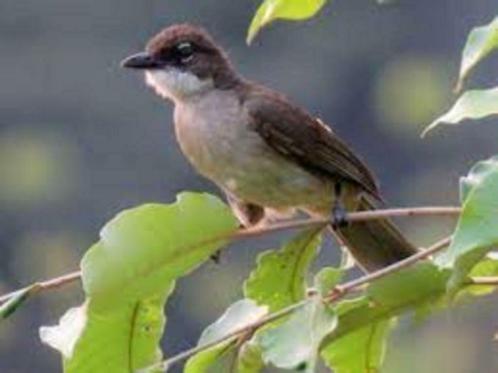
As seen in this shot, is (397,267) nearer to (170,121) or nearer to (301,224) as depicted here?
(301,224)

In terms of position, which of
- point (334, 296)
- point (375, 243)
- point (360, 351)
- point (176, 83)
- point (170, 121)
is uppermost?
point (334, 296)

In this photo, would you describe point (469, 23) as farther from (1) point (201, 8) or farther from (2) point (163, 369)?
(2) point (163, 369)

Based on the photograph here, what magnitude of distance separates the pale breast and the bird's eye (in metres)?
0.12

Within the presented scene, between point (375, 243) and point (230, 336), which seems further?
point (375, 243)

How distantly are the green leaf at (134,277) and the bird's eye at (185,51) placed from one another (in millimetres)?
1363

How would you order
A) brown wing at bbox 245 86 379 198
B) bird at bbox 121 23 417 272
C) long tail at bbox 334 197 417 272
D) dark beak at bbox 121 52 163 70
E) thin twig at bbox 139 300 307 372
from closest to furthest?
thin twig at bbox 139 300 307 372 < long tail at bbox 334 197 417 272 < bird at bbox 121 23 417 272 < brown wing at bbox 245 86 379 198 < dark beak at bbox 121 52 163 70

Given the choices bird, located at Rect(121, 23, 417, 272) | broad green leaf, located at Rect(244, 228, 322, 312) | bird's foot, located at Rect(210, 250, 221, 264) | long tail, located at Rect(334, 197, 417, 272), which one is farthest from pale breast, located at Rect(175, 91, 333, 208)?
broad green leaf, located at Rect(244, 228, 322, 312)

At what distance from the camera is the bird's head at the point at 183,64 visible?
4059mm

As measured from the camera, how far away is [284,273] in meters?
2.88

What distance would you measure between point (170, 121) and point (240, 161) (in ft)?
44.1

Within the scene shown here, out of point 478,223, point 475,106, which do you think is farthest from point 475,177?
point 478,223

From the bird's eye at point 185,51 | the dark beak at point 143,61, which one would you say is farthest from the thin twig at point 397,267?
the bird's eye at point 185,51

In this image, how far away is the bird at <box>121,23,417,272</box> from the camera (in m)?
3.71

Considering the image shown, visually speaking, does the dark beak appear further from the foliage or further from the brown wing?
the foliage
